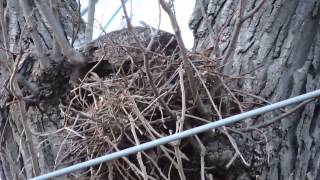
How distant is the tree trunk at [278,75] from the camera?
5.73ft

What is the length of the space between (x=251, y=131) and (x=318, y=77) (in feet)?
0.88

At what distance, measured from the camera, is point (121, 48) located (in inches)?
69.9

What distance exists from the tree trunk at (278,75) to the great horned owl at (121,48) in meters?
0.11

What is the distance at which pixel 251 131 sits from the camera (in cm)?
173

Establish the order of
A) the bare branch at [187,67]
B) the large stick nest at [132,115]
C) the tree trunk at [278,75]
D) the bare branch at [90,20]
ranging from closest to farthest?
1. the bare branch at [187,67]
2. the large stick nest at [132,115]
3. the tree trunk at [278,75]
4. the bare branch at [90,20]

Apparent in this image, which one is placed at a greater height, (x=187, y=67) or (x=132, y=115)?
(x=187, y=67)

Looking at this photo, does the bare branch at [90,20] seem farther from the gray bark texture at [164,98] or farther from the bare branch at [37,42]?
the bare branch at [37,42]

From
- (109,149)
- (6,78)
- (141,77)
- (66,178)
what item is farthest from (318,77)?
(6,78)

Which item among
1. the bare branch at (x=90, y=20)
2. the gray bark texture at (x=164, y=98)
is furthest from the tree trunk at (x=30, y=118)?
the bare branch at (x=90, y=20)

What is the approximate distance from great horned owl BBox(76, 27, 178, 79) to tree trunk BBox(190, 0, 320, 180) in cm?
11

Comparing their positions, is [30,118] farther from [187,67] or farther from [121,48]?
[187,67]

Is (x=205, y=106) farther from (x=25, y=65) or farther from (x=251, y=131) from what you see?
(x=25, y=65)

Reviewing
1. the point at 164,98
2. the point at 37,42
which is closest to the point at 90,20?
the point at 37,42

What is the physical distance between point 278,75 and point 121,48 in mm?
434
